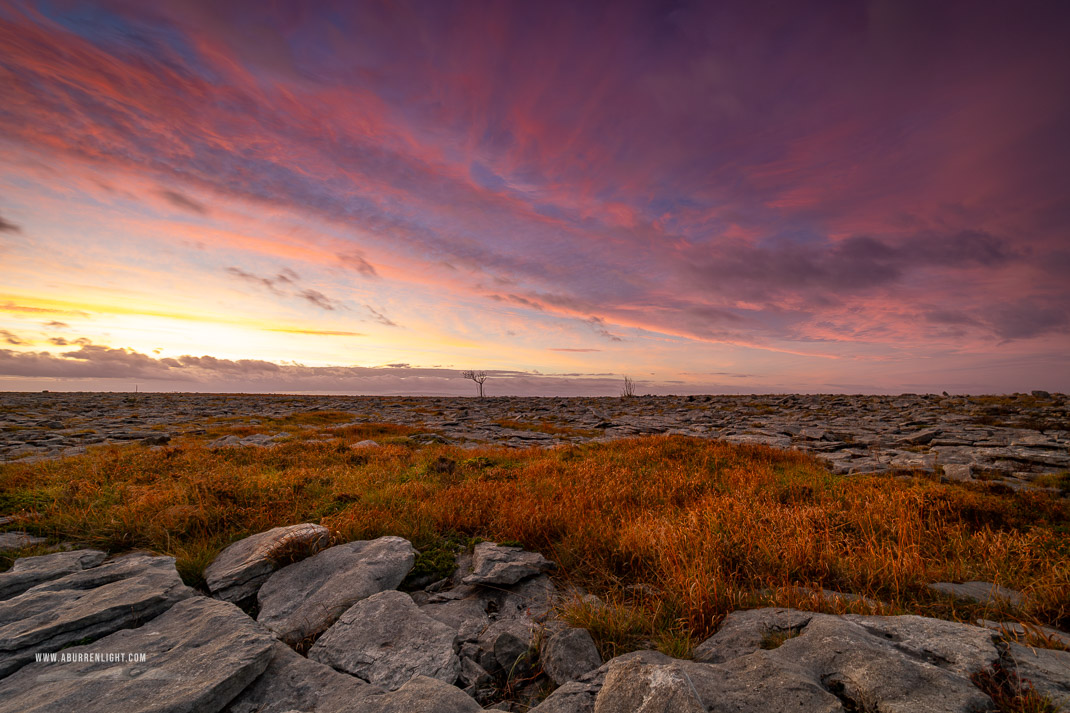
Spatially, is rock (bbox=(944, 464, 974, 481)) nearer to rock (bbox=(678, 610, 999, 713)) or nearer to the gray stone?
the gray stone

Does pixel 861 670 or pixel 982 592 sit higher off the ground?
pixel 861 670

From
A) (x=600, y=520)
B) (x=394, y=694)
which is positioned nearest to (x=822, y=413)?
(x=600, y=520)

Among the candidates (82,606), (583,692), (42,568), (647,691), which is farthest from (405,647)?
(42,568)

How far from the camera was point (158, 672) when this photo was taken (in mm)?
3432

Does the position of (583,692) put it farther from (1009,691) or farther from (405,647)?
(1009,691)

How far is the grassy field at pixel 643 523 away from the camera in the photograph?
445cm

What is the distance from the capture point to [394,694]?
312 cm

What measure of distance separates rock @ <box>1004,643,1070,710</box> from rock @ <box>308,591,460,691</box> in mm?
4061

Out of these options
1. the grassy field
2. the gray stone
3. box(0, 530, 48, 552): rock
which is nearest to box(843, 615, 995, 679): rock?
the grassy field

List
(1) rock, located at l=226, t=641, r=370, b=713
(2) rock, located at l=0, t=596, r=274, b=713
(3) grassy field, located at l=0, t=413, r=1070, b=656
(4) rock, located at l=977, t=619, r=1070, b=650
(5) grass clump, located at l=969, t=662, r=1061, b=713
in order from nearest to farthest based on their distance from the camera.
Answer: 1. (5) grass clump, located at l=969, t=662, r=1061, b=713
2. (2) rock, located at l=0, t=596, r=274, b=713
3. (1) rock, located at l=226, t=641, r=370, b=713
4. (4) rock, located at l=977, t=619, r=1070, b=650
5. (3) grassy field, located at l=0, t=413, r=1070, b=656

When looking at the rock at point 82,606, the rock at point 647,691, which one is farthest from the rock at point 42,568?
the rock at point 647,691

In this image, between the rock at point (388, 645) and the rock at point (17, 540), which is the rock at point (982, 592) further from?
the rock at point (17, 540)

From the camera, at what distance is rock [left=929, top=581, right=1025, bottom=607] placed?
4312mm

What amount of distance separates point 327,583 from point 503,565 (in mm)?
2134
